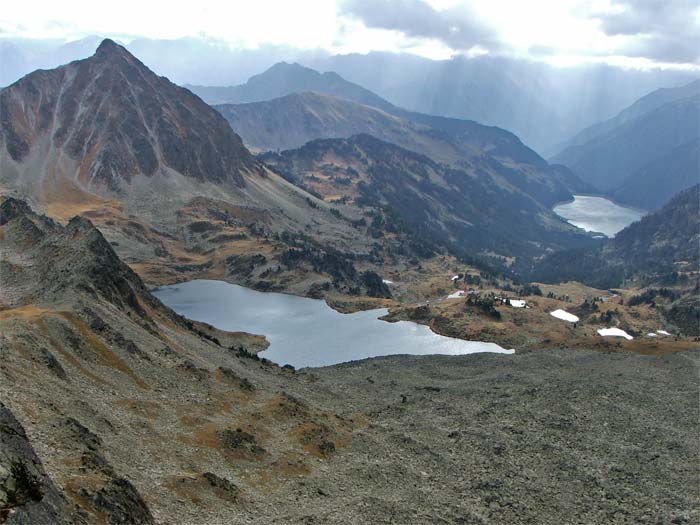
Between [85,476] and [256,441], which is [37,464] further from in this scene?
[256,441]

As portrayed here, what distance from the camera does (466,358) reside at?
12781 cm

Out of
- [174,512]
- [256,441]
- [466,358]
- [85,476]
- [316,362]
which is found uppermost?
[85,476]

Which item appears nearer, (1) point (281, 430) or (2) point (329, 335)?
(1) point (281, 430)

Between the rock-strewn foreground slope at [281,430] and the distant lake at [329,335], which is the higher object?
the rock-strewn foreground slope at [281,430]

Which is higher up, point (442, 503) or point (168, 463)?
Answer: point (168, 463)

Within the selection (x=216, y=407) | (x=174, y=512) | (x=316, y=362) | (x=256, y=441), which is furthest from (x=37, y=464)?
(x=316, y=362)

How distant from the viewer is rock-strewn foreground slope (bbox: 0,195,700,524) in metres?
46.5

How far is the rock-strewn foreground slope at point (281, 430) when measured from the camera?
4647 centimetres

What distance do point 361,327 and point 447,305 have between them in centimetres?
3576

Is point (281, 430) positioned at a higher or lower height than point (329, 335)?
higher

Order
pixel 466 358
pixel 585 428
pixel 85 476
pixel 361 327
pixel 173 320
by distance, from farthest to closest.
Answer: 1. pixel 361 327
2. pixel 466 358
3. pixel 173 320
4. pixel 585 428
5. pixel 85 476

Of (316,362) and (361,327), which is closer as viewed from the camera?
(316,362)

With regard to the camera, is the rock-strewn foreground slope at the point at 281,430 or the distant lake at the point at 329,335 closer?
the rock-strewn foreground slope at the point at 281,430

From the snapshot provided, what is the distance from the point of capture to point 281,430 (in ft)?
238
